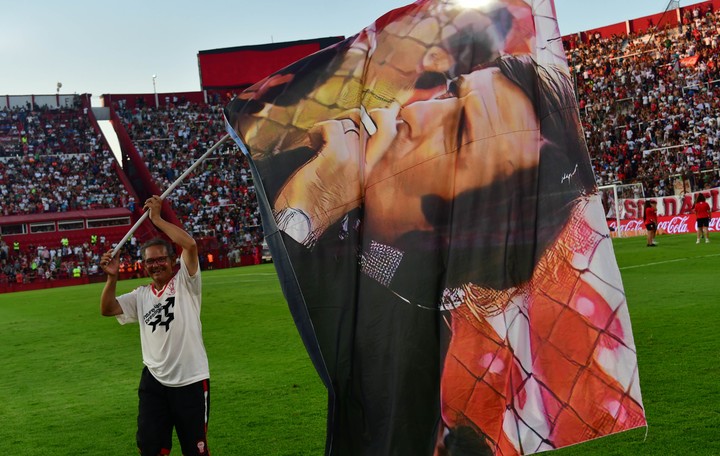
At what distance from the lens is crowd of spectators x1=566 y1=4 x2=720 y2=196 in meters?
40.6

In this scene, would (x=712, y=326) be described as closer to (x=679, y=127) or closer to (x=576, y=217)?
(x=576, y=217)

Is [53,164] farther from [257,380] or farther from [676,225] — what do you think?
[257,380]

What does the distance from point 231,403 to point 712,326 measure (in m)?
6.50

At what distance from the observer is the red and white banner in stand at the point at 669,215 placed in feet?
115

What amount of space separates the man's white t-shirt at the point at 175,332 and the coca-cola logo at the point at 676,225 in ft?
107

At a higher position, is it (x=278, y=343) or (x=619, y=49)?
(x=619, y=49)

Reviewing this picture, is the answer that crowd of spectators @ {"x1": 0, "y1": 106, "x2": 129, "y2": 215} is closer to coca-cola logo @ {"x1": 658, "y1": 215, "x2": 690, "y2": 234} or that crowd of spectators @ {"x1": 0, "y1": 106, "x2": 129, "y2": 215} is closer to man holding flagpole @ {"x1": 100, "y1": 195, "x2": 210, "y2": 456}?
coca-cola logo @ {"x1": 658, "y1": 215, "x2": 690, "y2": 234}

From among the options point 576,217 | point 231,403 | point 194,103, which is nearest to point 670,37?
point 194,103

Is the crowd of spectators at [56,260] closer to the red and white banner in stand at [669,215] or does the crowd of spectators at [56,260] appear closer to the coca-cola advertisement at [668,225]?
the coca-cola advertisement at [668,225]

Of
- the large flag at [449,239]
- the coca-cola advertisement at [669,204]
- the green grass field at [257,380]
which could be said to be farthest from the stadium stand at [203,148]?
the large flag at [449,239]

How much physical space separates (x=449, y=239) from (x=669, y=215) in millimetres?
34406

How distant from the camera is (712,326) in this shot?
12.1 metres

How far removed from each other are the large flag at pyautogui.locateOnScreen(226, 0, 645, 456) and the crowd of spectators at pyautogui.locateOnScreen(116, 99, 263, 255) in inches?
1819

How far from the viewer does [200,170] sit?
61.8 m
